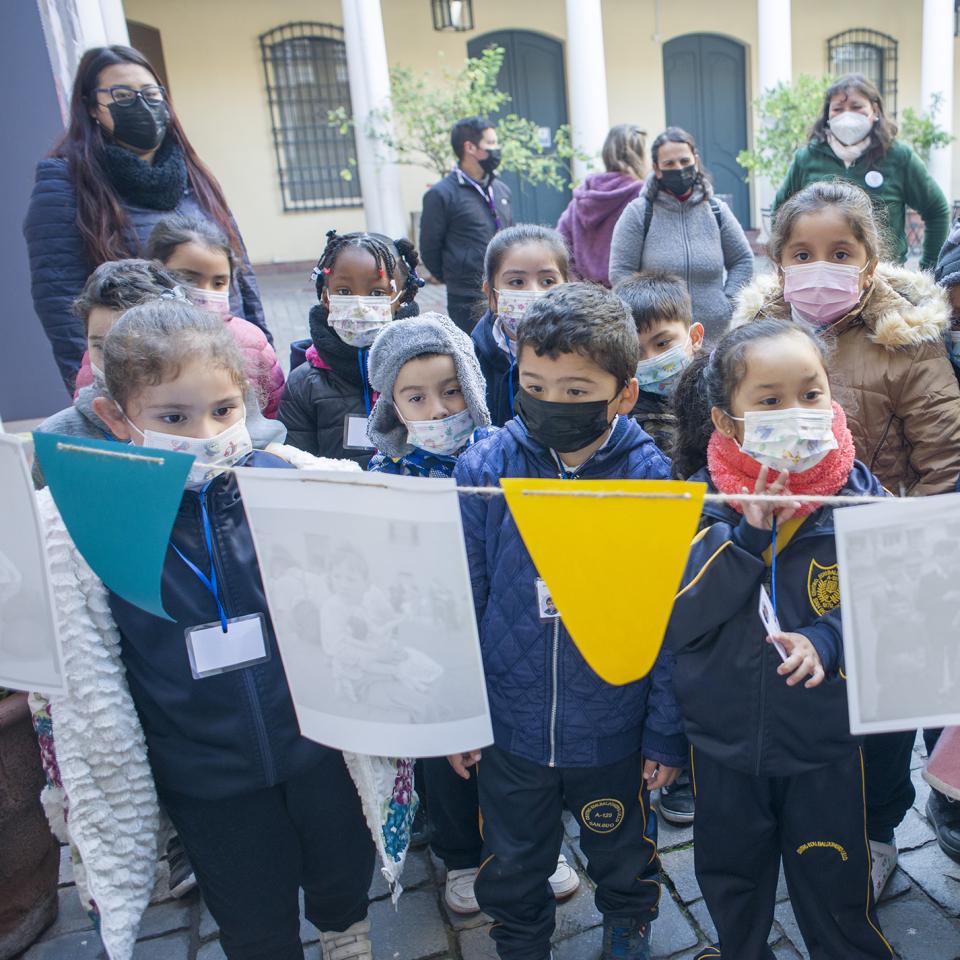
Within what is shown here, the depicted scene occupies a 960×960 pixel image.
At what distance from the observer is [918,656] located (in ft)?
5.02

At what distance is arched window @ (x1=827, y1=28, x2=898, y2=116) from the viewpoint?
57.7 feet

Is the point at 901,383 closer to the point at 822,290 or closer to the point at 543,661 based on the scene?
the point at 822,290

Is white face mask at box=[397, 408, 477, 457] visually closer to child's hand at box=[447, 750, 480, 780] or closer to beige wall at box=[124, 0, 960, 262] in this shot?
child's hand at box=[447, 750, 480, 780]

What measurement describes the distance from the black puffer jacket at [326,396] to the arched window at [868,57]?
17.9 meters

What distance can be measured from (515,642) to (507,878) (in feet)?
2.01

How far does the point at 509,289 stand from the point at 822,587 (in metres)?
1.66

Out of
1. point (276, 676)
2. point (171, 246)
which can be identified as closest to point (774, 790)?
point (276, 676)

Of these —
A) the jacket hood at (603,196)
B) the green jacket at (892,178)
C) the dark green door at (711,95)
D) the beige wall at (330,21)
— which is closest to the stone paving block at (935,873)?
the green jacket at (892,178)

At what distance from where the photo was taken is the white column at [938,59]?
560 inches

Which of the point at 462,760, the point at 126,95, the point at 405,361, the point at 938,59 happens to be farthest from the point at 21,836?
the point at 938,59

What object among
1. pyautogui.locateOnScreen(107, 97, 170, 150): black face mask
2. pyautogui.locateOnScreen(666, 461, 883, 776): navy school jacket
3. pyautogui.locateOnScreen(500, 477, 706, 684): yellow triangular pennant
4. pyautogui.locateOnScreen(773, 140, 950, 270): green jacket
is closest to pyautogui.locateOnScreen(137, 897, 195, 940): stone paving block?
pyautogui.locateOnScreen(666, 461, 883, 776): navy school jacket

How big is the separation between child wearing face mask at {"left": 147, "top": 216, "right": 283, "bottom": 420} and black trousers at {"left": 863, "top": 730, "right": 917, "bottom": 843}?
218 cm

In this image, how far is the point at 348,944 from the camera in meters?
2.35

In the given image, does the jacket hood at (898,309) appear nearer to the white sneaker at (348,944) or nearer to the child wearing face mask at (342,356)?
the child wearing face mask at (342,356)
